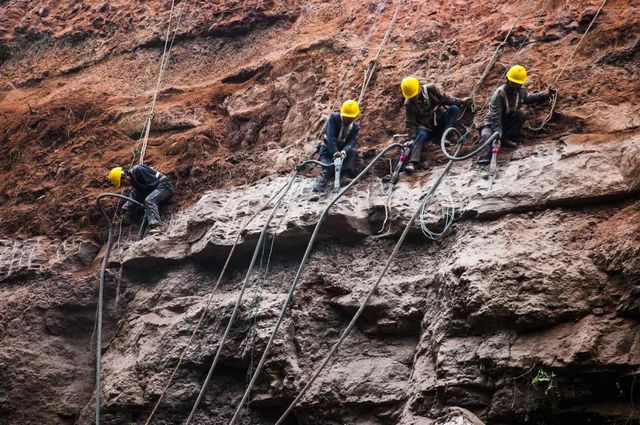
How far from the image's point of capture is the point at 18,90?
13531mm

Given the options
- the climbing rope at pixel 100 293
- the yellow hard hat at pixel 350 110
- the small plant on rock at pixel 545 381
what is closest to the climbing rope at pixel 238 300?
the yellow hard hat at pixel 350 110

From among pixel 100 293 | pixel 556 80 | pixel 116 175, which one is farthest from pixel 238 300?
pixel 556 80

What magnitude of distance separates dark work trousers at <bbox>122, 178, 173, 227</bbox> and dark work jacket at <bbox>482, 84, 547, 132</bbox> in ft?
13.5

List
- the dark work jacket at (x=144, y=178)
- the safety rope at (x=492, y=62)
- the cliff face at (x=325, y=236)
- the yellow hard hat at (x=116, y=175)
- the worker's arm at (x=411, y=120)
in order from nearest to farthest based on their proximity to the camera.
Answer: the cliff face at (x=325, y=236)
the worker's arm at (x=411, y=120)
the safety rope at (x=492, y=62)
the dark work jacket at (x=144, y=178)
the yellow hard hat at (x=116, y=175)

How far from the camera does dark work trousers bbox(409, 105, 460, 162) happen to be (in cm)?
870

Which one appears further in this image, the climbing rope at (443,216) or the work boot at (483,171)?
the work boot at (483,171)

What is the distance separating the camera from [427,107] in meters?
8.83

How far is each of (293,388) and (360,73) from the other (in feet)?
14.8

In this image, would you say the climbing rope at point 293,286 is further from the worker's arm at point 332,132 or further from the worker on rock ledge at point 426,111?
the worker's arm at point 332,132

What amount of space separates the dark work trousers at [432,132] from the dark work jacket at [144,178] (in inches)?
131

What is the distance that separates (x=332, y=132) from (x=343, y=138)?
0.47ft

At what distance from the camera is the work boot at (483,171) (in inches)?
311

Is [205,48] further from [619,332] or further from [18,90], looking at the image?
[619,332]

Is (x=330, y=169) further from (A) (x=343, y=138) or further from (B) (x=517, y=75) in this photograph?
(B) (x=517, y=75)
